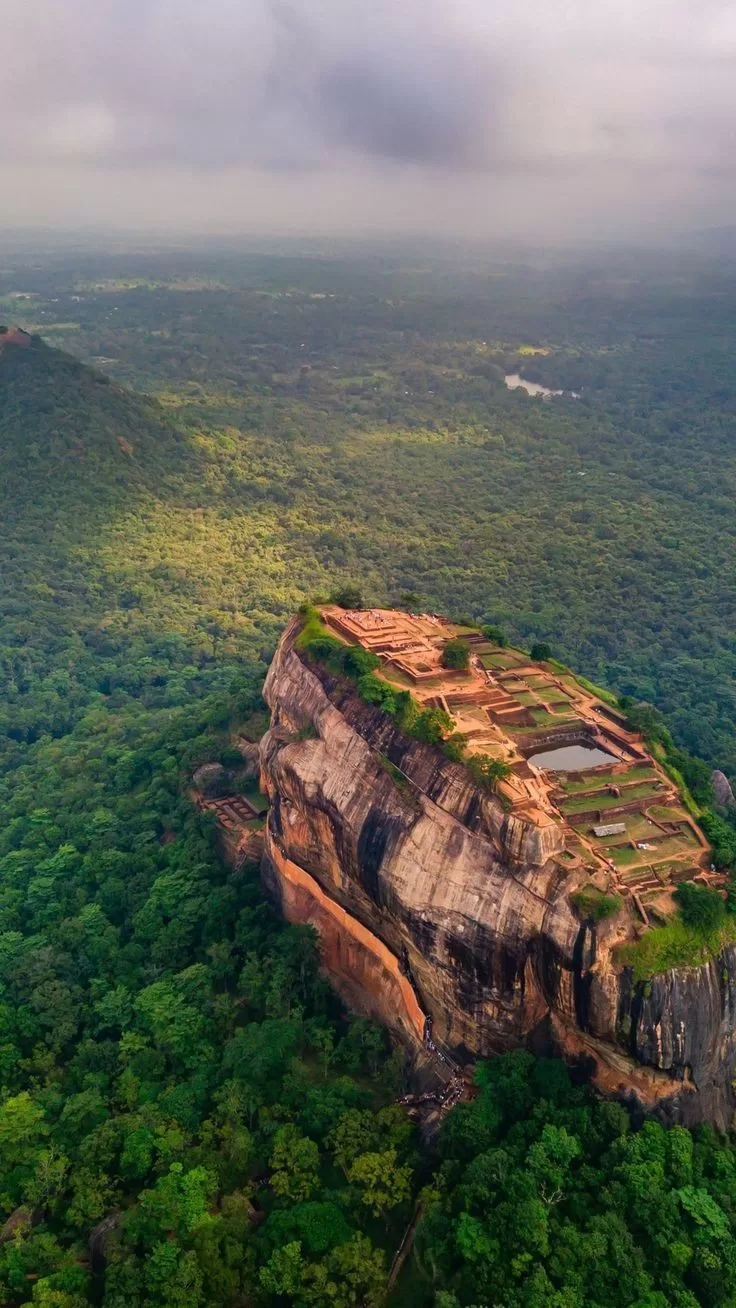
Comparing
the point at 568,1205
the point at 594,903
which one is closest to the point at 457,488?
the point at 594,903

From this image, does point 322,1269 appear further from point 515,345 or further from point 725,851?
point 515,345

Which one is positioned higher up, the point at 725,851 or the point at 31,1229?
the point at 725,851

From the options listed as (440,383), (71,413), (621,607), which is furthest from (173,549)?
(440,383)

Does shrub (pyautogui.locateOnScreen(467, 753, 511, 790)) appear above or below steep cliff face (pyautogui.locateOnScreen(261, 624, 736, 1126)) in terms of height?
above

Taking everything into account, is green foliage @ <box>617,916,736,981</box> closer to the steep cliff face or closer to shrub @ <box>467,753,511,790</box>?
the steep cliff face

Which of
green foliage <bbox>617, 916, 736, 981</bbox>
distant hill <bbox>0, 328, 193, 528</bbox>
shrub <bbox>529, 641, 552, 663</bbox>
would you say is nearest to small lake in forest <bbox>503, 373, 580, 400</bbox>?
distant hill <bbox>0, 328, 193, 528</bbox>
